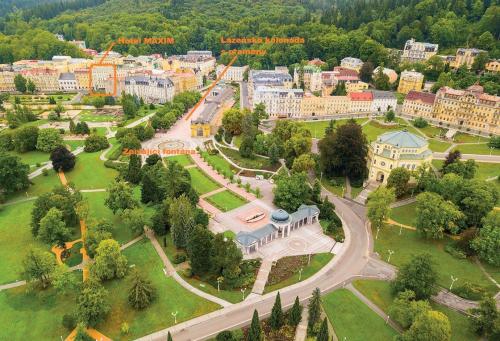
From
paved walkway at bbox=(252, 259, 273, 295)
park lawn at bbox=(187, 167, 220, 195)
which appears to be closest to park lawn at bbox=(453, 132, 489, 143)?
park lawn at bbox=(187, 167, 220, 195)

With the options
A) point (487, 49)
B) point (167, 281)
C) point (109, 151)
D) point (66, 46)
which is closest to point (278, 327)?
point (167, 281)

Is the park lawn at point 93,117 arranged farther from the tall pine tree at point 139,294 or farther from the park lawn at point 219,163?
the tall pine tree at point 139,294

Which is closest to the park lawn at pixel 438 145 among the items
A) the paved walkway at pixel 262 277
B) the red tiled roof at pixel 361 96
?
the red tiled roof at pixel 361 96

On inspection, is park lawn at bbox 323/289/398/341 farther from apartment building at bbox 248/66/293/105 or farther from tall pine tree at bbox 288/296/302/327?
apartment building at bbox 248/66/293/105

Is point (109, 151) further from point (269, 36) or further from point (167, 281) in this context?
point (269, 36)

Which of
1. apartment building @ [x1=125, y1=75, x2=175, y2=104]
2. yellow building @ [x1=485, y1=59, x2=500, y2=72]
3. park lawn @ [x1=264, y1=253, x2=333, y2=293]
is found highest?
yellow building @ [x1=485, y1=59, x2=500, y2=72]

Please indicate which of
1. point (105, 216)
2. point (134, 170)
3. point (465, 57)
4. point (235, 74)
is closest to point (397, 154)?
point (134, 170)
